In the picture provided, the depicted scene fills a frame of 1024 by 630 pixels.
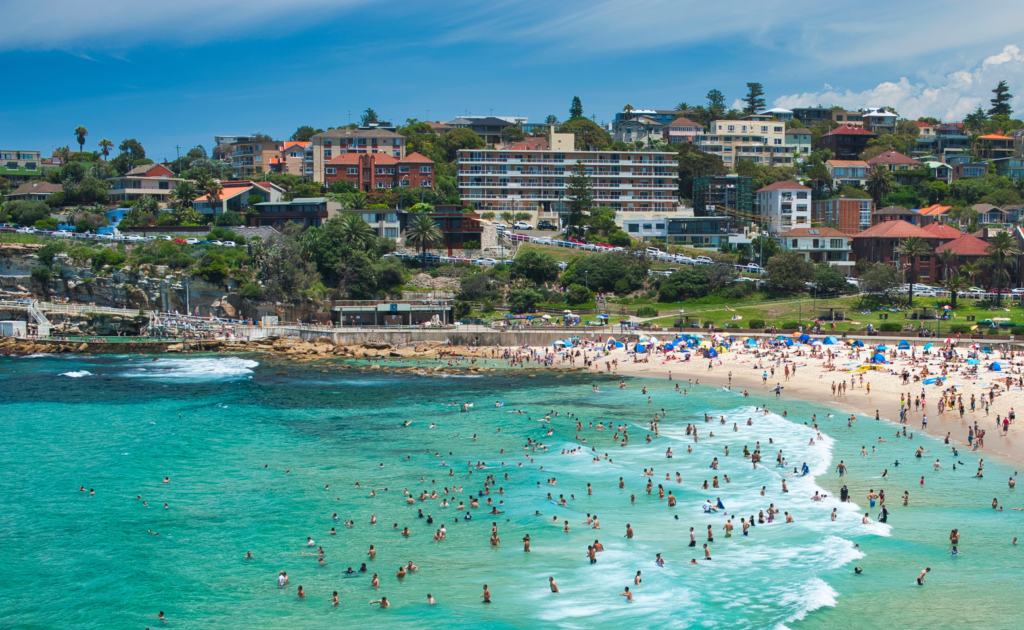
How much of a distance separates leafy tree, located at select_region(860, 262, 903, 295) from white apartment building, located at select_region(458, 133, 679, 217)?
4951 centimetres

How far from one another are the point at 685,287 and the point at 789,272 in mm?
10640

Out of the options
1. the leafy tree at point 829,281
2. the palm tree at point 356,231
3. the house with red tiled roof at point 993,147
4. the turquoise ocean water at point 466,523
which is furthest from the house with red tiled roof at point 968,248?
the palm tree at point 356,231

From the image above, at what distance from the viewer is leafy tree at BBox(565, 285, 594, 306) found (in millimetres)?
87000

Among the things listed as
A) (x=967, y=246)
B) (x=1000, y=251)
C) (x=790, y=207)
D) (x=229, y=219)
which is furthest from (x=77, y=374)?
(x=790, y=207)

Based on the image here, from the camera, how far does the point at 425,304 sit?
8406 centimetres

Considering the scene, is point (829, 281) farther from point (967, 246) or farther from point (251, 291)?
point (251, 291)

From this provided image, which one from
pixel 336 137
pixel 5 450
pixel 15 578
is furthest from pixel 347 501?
pixel 336 137

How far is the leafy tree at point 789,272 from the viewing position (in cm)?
8350

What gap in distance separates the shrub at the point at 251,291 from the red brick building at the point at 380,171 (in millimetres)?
38014

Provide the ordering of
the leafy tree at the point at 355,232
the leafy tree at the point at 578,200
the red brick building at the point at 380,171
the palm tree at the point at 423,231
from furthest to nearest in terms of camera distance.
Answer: the red brick building at the point at 380,171 < the leafy tree at the point at 578,200 < the palm tree at the point at 423,231 < the leafy tree at the point at 355,232

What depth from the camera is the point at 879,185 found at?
126 metres

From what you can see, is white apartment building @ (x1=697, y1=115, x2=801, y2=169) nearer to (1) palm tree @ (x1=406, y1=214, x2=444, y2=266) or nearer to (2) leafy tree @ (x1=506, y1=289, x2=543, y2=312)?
(1) palm tree @ (x1=406, y1=214, x2=444, y2=266)

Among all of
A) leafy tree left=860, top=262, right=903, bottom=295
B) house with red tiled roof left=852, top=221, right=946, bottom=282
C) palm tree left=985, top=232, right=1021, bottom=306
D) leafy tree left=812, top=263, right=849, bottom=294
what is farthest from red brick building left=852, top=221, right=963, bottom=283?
leafy tree left=860, top=262, right=903, bottom=295

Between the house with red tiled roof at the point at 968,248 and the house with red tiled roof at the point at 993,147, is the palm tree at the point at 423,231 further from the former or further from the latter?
the house with red tiled roof at the point at 993,147
